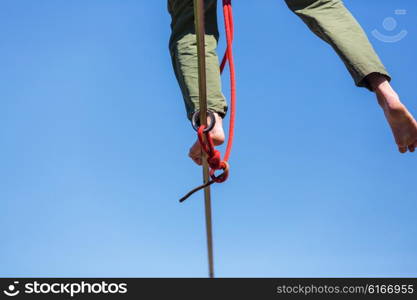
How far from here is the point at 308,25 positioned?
132 inches

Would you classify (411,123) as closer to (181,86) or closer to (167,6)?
(181,86)

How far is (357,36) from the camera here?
3.20m

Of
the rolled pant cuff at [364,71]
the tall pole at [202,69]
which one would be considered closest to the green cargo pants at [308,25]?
the rolled pant cuff at [364,71]

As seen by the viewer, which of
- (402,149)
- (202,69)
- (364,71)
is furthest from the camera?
(402,149)

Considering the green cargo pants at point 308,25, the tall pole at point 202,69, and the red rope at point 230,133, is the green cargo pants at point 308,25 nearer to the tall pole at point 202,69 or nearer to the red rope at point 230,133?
the red rope at point 230,133

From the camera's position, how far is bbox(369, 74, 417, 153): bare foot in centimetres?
309

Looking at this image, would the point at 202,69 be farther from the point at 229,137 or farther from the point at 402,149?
the point at 402,149

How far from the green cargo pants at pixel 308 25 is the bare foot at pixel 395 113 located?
58 millimetres

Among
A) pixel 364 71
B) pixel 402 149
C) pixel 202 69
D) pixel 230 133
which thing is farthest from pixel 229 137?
pixel 402 149

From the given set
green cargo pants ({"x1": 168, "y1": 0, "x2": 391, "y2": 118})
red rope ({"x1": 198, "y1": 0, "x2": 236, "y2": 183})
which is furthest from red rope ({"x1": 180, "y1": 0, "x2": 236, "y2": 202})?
green cargo pants ({"x1": 168, "y1": 0, "x2": 391, "y2": 118})

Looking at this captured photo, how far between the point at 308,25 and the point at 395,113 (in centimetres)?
65

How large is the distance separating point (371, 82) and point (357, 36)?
0.82ft

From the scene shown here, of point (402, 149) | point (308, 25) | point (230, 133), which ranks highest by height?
point (308, 25)

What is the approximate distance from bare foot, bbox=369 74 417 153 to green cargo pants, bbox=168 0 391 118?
58mm
